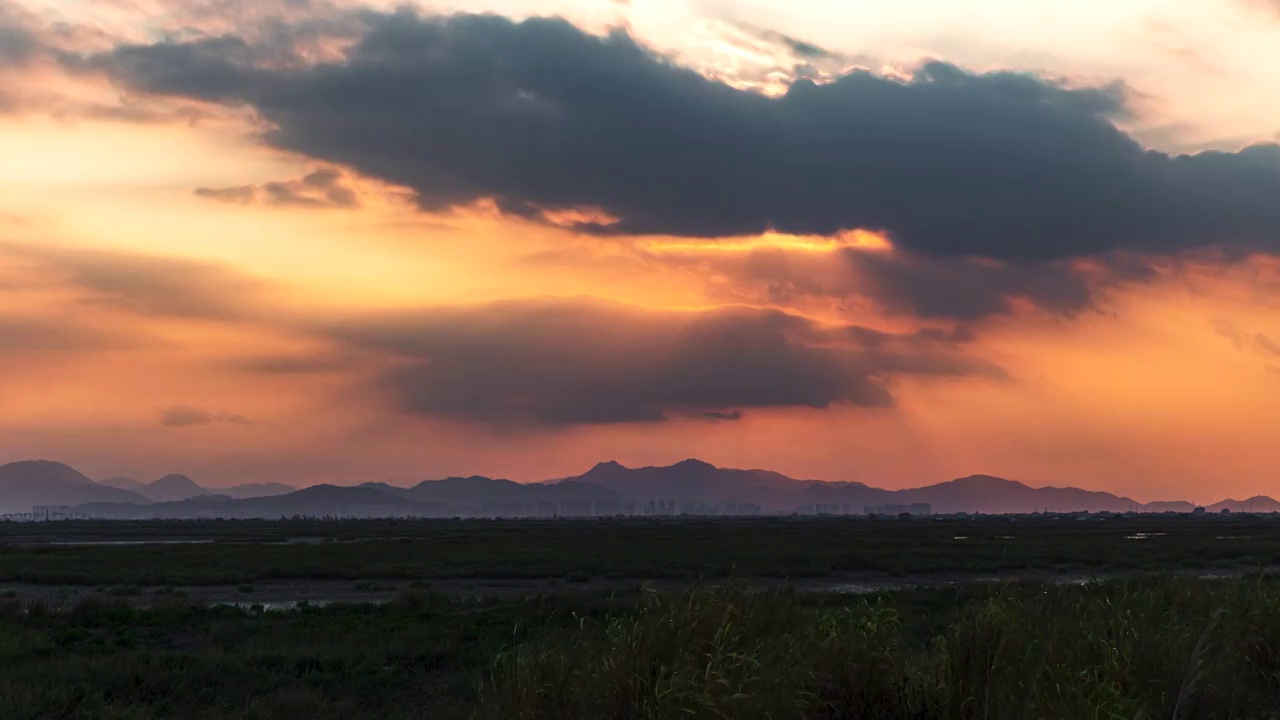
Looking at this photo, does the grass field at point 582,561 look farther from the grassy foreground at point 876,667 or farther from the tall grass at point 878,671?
the tall grass at point 878,671

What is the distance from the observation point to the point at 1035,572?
2314 inches

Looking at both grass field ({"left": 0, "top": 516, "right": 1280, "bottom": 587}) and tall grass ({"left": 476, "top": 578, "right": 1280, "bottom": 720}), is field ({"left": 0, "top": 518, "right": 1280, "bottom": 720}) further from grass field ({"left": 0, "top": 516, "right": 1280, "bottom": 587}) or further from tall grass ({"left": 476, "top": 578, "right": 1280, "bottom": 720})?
grass field ({"left": 0, "top": 516, "right": 1280, "bottom": 587})

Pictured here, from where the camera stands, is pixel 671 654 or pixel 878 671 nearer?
pixel 878 671

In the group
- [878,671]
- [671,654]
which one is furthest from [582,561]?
[878,671]

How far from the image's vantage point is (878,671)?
10805mm

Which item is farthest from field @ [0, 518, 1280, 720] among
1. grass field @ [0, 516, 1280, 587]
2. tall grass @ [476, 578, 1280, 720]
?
grass field @ [0, 516, 1280, 587]

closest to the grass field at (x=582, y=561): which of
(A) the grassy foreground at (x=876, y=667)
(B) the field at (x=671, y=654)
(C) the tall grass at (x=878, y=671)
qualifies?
(B) the field at (x=671, y=654)

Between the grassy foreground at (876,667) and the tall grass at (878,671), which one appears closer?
the tall grass at (878,671)

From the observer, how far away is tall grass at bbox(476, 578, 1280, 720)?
33.2 feet

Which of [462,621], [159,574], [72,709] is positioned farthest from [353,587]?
[72,709]

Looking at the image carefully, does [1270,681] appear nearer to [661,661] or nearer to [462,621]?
[661,661]

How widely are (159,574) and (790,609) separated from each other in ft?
164

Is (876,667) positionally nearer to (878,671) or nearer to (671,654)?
(878,671)

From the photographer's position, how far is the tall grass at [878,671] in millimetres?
10117
